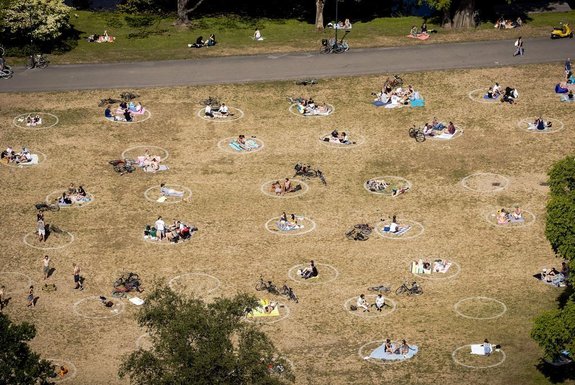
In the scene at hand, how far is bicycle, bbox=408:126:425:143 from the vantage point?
403 feet

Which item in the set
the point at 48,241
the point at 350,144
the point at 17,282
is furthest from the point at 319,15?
the point at 17,282

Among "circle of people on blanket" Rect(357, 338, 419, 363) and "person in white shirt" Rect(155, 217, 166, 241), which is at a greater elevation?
"person in white shirt" Rect(155, 217, 166, 241)

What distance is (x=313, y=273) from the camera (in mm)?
101000

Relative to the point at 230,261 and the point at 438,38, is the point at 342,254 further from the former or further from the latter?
the point at 438,38

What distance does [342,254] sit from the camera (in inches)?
4117

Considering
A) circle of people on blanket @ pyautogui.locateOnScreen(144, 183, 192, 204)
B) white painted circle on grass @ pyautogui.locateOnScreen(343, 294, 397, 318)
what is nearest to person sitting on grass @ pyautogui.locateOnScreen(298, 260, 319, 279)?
white painted circle on grass @ pyautogui.locateOnScreen(343, 294, 397, 318)

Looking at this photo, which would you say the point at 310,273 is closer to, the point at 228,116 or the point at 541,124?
the point at 228,116

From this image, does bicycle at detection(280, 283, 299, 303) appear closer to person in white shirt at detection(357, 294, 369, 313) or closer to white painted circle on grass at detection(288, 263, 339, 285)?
white painted circle on grass at detection(288, 263, 339, 285)

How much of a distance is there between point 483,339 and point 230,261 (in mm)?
22283

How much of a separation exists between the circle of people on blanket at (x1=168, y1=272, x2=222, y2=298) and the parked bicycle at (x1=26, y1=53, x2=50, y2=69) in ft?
139

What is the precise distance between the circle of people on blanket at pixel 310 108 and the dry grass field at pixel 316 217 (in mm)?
914

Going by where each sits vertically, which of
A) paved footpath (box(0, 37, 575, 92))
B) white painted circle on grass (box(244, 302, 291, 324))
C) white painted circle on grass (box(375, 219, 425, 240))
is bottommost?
white painted circle on grass (box(244, 302, 291, 324))

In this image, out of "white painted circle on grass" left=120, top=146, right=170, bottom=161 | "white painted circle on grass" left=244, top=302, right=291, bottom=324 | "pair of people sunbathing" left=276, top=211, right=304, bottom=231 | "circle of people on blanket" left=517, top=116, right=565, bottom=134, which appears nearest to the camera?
"white painted circle on grass" left=244, top=302, right=291, bottom=324

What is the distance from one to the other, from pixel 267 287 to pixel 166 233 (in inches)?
465
